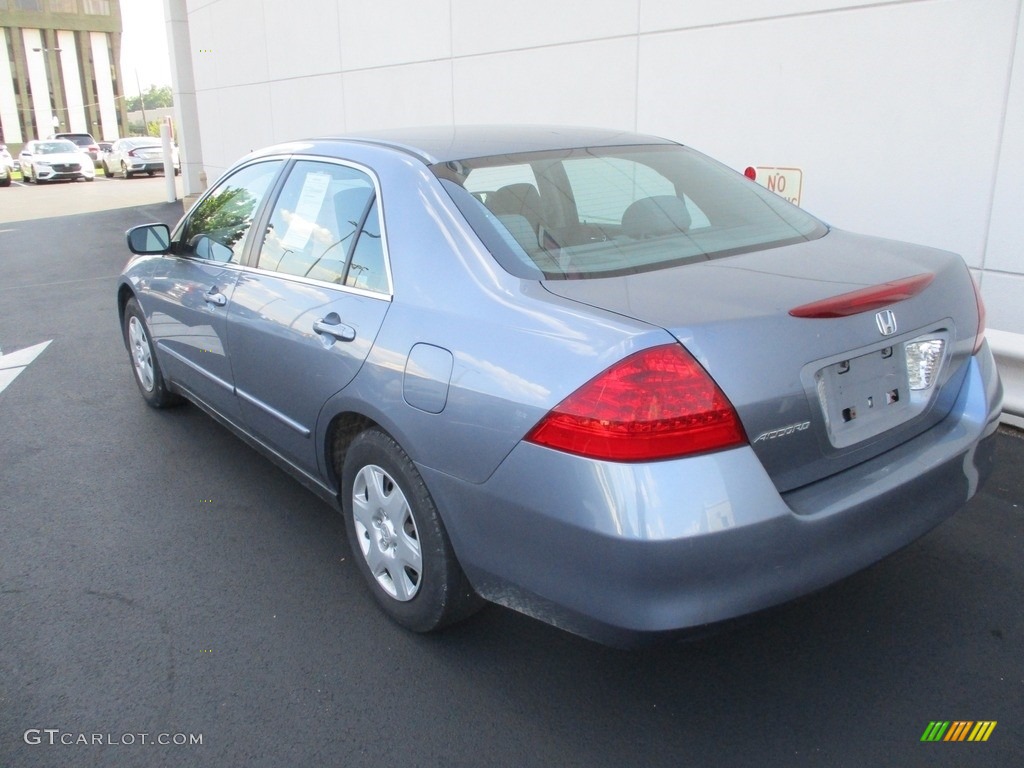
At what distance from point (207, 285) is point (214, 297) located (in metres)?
0.16

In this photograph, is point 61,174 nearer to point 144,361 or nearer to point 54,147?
point 54,147

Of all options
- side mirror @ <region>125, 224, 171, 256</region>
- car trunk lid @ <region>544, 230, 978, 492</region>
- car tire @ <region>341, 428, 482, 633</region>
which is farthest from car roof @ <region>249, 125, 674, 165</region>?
side mirror @ <region>125, 224, 171, 256</region>

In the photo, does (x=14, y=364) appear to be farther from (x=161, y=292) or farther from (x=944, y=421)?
(x=944, y=421)

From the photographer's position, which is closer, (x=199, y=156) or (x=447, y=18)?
(x=447, y=18)

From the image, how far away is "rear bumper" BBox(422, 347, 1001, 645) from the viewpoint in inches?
84.0

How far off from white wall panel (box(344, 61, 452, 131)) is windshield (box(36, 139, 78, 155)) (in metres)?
26.6

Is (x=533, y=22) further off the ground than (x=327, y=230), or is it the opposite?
(x=533, y=22)

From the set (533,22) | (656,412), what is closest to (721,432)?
(656,412)

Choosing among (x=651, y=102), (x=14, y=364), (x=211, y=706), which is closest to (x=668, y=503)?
(x=211, y=706)

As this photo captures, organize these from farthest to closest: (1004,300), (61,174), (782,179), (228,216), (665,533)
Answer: (61,174) → (782,179) → (1004,300) → (228,216) → (665,533)

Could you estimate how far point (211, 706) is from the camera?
8.97 feet

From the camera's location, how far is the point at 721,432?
7.16 feet

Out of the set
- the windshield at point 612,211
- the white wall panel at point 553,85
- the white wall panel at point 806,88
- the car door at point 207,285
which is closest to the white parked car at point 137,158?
the white wall panel at point 806,88

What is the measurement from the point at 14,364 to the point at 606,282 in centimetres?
594
